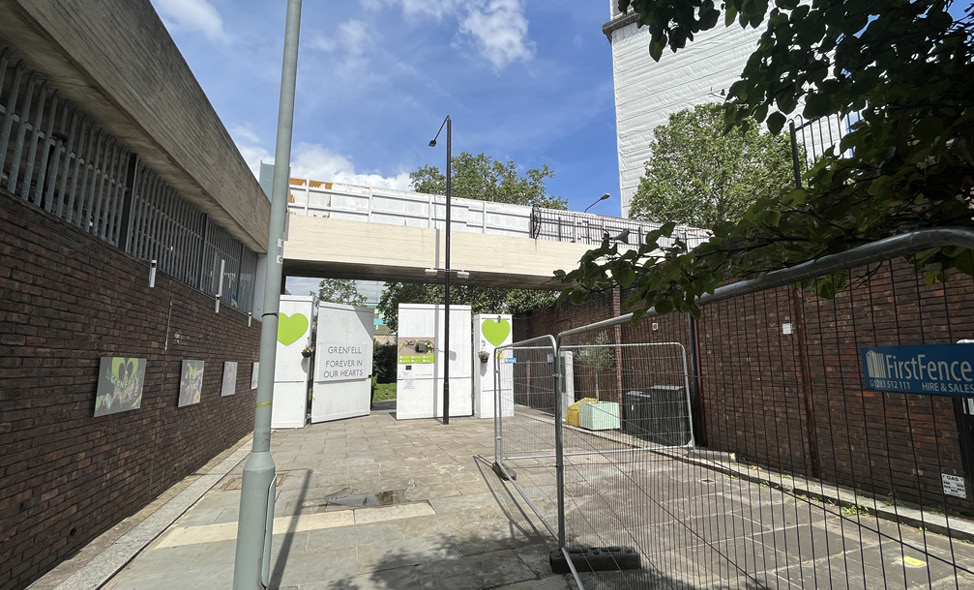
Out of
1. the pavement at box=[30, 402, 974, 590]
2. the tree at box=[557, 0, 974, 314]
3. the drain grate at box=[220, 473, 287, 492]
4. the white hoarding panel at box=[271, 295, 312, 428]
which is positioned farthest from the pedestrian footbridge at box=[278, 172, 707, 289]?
the tree at box=[557, 0, 974, 314]

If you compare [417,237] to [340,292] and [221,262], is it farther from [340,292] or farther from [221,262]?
[340,292]

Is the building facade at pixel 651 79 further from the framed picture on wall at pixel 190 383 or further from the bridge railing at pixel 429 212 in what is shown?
the framed picture on wall at pixel 190 383

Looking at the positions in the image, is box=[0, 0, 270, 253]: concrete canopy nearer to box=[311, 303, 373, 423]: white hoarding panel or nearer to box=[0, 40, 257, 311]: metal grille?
box=[0, 40, 257, 311]: metal grille

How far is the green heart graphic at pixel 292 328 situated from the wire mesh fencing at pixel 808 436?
8.74m

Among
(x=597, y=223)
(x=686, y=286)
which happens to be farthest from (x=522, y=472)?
(x=597, y=223)

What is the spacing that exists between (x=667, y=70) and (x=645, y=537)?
68.2 m

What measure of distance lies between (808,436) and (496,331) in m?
12.4

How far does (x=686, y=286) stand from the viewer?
67.7 inches

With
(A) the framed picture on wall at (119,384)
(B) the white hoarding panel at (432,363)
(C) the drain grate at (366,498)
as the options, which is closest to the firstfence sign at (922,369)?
(C) the drain grate at (366,498)

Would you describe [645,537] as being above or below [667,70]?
below

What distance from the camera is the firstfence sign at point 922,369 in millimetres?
1196

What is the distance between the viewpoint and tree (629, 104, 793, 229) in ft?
53.8

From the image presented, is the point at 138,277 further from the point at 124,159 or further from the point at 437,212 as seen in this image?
the point at 437,212

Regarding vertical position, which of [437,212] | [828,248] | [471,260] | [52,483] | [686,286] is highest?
[437,212]
